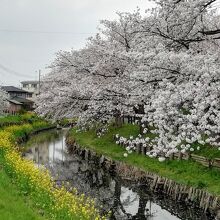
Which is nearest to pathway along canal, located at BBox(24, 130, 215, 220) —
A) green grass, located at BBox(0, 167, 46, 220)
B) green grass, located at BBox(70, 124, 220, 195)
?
green grass, located at BBox(70, 124, 220, 195)

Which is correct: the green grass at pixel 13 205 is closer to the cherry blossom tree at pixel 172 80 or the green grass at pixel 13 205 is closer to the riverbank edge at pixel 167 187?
the cherry blossom tree at pixel 172 80

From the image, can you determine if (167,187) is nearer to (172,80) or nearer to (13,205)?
(172,80)

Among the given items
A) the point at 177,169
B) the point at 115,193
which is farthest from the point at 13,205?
the point at 177,169

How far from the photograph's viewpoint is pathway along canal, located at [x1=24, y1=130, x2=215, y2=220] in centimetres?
1948

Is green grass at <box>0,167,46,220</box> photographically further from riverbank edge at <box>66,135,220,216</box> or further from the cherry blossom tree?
riverbank edge at <box>66,135,220,216</box>

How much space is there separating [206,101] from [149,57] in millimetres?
4197

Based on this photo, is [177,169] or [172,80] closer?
[172,80]

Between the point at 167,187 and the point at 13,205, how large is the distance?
10732mm

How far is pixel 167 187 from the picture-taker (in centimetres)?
2228

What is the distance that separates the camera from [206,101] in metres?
10.1

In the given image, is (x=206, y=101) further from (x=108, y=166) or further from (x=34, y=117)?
(x=34, y=117)

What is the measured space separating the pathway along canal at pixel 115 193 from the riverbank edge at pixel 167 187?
337 mm

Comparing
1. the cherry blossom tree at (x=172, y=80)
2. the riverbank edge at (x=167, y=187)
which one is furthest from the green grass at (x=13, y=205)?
the riverbank edge at (x=167, y=187)

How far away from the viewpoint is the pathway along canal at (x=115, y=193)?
19.5 meters
